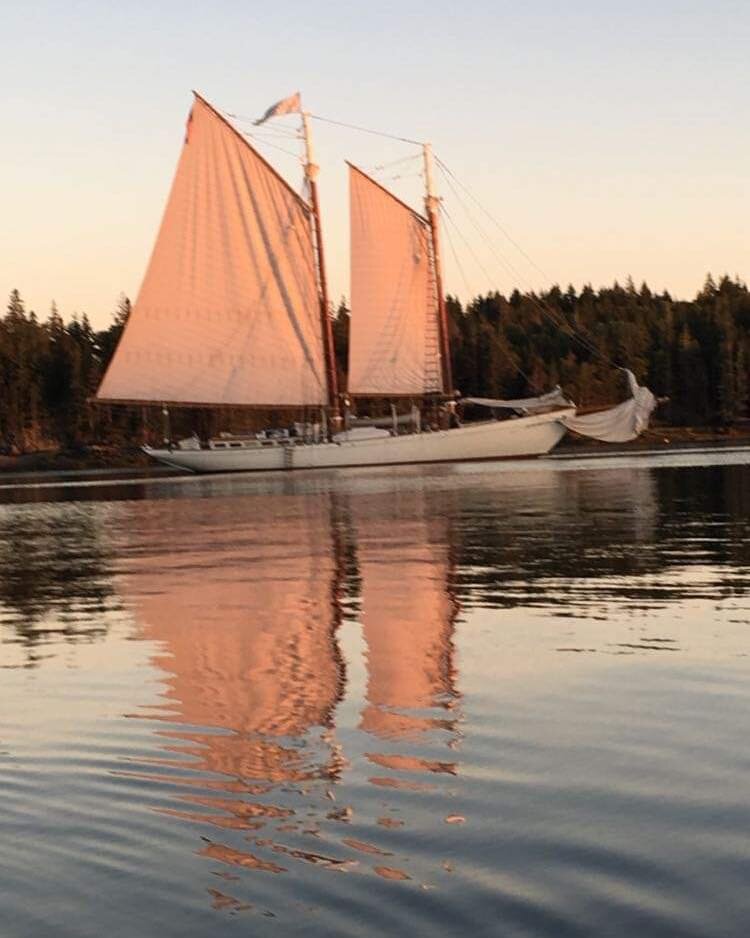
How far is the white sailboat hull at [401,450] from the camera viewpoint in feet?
383

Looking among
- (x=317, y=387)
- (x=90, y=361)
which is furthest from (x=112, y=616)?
(x=90, y=361)

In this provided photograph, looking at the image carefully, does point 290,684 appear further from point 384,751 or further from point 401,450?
point 401,450

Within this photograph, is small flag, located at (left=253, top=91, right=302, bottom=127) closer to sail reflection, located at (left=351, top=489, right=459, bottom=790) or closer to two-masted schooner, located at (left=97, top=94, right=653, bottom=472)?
two-masted schooner, located at (left=97, top=94, right=653, bottom=472)

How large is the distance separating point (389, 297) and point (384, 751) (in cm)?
9507

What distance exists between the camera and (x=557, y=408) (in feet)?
400

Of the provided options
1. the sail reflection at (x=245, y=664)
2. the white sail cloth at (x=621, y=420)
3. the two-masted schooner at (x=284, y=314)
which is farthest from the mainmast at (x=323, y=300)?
the sail reflection at (x=245, y=664)

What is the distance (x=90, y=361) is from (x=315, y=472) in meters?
91.0

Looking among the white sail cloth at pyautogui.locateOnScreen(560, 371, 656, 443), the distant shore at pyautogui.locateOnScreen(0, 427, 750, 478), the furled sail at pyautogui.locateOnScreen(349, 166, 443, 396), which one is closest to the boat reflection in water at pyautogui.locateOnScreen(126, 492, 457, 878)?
the furled sail at pyautogui.locateOnScreen(349, 166, 443, 396)

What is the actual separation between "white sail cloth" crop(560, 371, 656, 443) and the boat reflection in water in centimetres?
7932

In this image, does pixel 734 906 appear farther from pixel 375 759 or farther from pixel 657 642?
pixel 657 642

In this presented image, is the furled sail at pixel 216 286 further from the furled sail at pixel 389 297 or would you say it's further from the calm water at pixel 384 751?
the calm water at pixel 384 751

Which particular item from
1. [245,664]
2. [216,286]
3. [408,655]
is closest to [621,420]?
[216,286]

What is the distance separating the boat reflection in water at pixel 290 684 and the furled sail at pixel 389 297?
A: 7151 cm

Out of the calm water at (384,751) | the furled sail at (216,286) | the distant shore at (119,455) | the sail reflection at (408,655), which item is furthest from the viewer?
the distant shore at (119,455)
